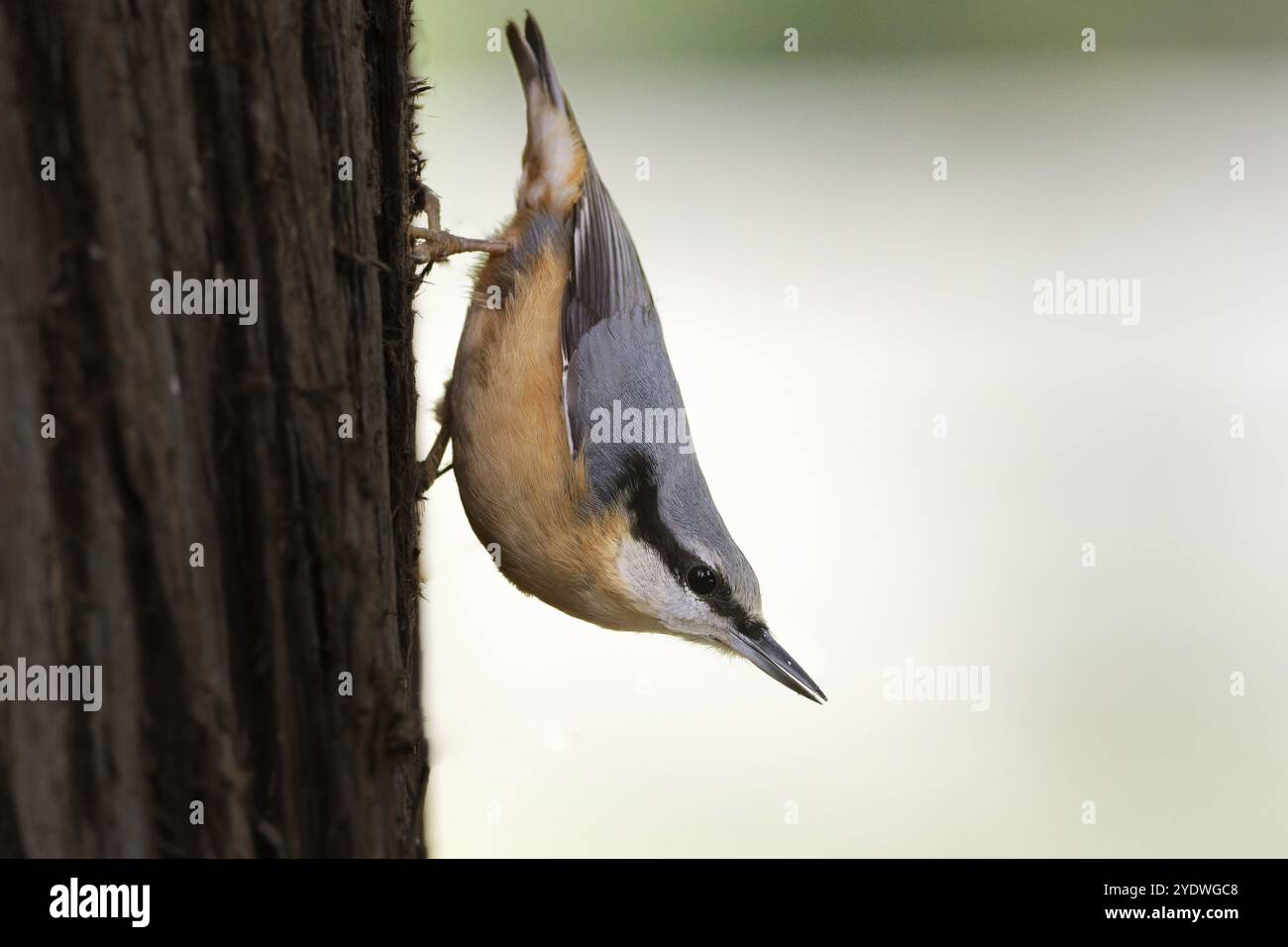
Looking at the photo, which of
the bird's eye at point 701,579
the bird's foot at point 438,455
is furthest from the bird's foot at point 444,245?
the bird's eye at point 701,579

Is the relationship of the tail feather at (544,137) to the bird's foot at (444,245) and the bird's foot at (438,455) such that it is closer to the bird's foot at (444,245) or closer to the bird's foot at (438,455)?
the bird's foot at (444,245)

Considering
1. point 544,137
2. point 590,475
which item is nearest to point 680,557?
point 590,475

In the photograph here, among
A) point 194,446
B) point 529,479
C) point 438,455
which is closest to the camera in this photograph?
point 194,446

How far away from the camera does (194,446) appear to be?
41.1 inches

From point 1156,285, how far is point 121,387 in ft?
11.3

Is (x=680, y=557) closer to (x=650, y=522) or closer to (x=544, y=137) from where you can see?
(x=650, y=522)

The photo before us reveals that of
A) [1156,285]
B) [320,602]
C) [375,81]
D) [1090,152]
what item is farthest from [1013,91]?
[320,602]

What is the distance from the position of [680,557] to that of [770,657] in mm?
336

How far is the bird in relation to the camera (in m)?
2.32

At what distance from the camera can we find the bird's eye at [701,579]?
238 cm

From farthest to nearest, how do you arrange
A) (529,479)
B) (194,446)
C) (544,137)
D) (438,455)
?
1. (544,137)
2. (438,455)
3. (529,479)
4. (194,446)

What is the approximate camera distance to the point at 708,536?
2.37 meters

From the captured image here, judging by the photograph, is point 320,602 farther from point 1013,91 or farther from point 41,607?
point 1013,91
